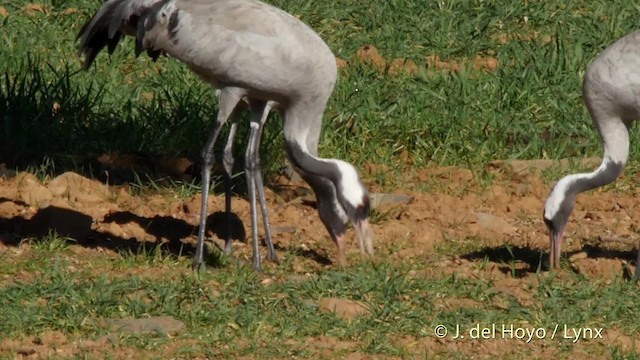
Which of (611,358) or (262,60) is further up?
(262,60)

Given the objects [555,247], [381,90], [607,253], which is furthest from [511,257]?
[381,90]

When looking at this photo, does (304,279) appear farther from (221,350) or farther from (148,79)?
(148,79)

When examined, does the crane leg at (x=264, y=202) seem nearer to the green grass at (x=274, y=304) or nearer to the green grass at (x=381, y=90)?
the green grass at (x=274, y=304)

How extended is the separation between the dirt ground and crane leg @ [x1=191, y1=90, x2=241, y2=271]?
426 millimetres

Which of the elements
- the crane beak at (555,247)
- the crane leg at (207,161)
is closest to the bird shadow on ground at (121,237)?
the crane leg at (207,161)

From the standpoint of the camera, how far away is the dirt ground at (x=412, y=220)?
845 centimetres

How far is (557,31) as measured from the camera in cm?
1176

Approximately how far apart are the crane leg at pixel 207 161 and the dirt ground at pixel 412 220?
43 centimetres

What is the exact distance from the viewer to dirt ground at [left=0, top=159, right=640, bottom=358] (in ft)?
27.7

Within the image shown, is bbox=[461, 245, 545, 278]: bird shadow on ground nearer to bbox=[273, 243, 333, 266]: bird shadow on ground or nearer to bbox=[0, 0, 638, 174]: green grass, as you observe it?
bbox=[273, 243, 333, 266]: bird shadow on ground

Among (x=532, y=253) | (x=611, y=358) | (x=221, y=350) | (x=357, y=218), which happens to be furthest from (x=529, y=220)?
(x=221, y=350)

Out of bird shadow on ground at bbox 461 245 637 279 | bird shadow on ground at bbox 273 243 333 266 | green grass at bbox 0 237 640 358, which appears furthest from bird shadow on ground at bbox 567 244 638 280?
bird shadow on ground at bbox 273 243 333 266

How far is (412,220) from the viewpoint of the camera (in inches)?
358

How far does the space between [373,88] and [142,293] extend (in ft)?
12.7
